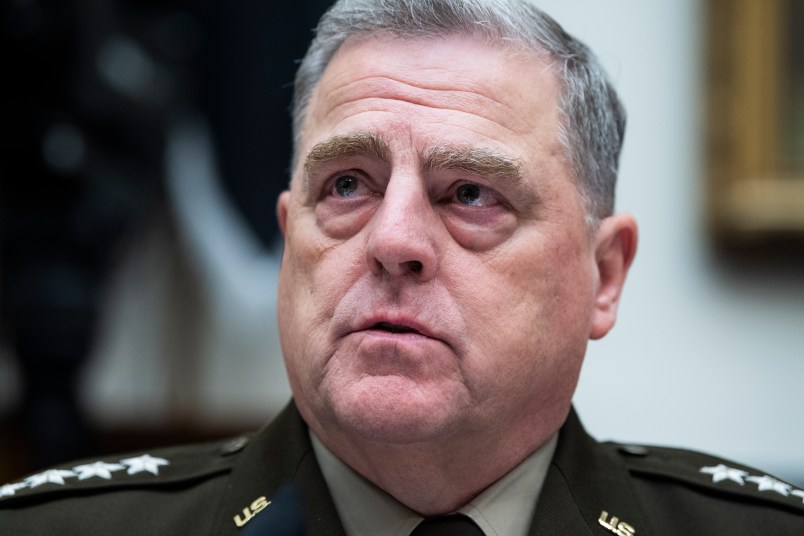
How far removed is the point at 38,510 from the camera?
166cm

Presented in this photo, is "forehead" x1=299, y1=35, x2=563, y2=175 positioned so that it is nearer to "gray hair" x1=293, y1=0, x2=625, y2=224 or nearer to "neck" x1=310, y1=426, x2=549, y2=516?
"gray hair" x1=293, y1=0, x2=625, y2=224

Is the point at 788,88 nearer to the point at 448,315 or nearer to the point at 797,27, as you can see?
the point at 797,27

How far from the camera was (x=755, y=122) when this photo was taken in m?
3.55

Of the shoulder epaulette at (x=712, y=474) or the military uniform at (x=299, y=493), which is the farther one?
the shoulder epaulette at (x=712, y=474)

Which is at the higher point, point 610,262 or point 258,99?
point 258,99

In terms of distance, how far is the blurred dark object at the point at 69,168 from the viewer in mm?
2828

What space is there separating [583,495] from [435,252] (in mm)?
443

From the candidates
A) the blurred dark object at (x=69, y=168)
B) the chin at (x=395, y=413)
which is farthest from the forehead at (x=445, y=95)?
the blurred dark object at (x=69, y=168)

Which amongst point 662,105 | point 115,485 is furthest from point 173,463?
point 662,105

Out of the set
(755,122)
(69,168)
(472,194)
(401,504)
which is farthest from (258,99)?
(401,504)

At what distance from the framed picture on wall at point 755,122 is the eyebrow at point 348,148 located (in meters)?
2.14

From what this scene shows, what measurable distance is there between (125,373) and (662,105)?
1949 millimetres

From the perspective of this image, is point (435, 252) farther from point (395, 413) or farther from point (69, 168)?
point (69, 168)

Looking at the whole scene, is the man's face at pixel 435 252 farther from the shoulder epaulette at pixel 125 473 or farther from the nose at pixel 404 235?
the shoulder epaulette at pixel 125 473
